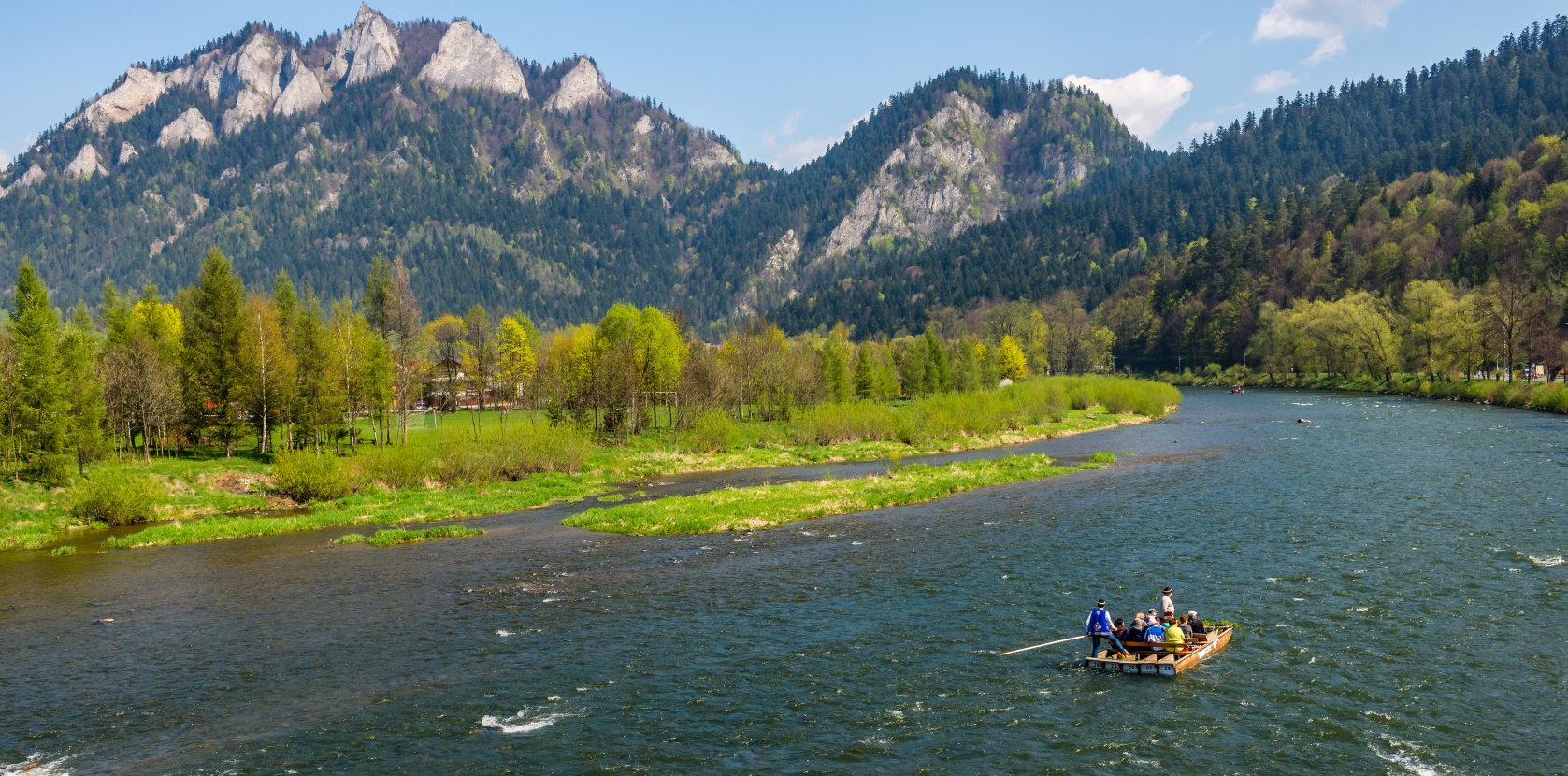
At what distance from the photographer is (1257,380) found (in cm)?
19412

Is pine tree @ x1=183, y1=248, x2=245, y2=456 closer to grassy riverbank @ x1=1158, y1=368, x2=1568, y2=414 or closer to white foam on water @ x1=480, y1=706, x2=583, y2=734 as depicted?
white foam on water @ x1=480, y1=706, x2=583, y2=734

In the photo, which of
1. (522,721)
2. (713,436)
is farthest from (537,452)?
(522,721)

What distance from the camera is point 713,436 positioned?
3706 inches

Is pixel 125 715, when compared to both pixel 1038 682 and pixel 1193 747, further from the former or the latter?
pixel 1193 747

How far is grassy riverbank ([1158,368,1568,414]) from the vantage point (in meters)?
107

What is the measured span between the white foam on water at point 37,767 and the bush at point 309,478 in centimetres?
4557

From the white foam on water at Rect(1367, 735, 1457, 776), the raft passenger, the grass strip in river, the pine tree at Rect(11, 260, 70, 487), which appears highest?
the pine tree at Rect(11, 260, 70, 487)

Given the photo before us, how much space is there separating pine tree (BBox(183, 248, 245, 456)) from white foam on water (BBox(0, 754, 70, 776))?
6286 cm

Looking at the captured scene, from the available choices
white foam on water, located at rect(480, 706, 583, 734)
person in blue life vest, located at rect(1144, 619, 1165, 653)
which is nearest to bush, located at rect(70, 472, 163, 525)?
white foam on water, located at rect(480, 706, 583, 734)

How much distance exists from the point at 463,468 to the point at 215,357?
29079mm

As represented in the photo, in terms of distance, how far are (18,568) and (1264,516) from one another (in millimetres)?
68139

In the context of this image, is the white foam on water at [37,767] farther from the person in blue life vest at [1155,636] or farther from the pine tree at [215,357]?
the pine tree at [215,357]

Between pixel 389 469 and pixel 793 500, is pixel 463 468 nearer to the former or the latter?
pixel 389 469

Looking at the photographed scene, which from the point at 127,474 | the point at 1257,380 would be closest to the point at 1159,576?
the point at 127,474
